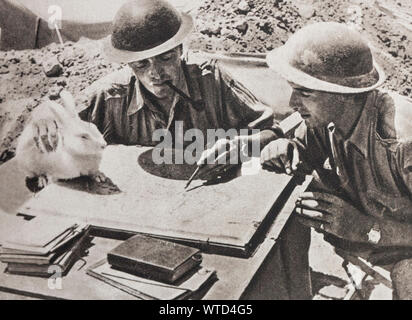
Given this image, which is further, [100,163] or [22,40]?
[22,40]

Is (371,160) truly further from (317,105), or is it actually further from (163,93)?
(163,93)

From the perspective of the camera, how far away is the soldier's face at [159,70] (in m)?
3.13

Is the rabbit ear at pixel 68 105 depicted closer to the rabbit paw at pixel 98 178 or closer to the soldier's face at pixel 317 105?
the rabbit paw at pixel 98 178

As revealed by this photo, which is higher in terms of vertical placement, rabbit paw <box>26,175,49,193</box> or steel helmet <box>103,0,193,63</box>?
steel helmet <box>103,0,193,63</box>

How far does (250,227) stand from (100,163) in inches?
41.9

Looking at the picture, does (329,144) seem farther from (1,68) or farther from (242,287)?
(1,68)

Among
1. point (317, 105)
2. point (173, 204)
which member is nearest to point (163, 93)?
point (173, 204)

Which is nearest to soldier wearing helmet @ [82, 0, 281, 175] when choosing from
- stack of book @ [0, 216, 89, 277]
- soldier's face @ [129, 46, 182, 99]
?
soldier's face @ [129, 46, 182, 99]

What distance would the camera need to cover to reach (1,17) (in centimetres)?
394

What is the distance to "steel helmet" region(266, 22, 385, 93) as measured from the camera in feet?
8.62

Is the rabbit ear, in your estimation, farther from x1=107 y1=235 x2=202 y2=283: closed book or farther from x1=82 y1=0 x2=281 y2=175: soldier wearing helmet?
x1=107 y1=235 x2=202 y2=283: closed book

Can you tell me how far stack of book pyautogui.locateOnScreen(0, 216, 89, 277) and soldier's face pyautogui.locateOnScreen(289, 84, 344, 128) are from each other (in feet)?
4.39

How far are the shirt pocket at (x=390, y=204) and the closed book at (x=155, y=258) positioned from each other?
1.20m
